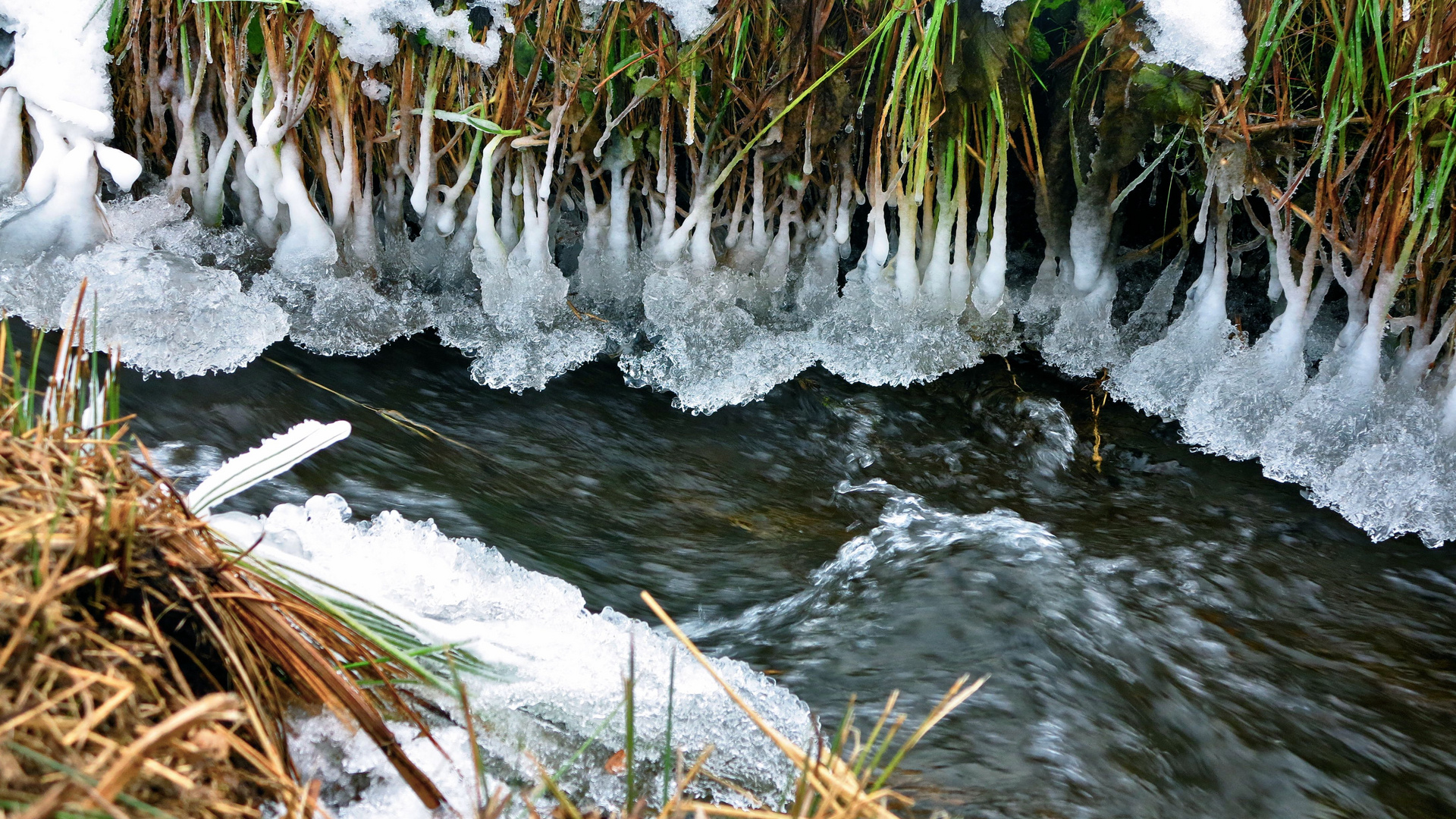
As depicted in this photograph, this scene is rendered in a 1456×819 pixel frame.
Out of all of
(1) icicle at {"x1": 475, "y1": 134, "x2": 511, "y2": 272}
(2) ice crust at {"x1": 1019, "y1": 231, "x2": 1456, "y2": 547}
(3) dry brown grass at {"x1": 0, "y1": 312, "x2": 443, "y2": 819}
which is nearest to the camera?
(3) dry brown grass at {"x1": 0, "y1": 312, "x2": 443, "y2": 819}

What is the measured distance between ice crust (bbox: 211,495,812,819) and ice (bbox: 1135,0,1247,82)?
1995mm

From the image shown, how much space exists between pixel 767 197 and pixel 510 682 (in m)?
2.16

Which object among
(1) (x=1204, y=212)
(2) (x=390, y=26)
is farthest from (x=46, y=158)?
(1) (x=1204, y=212)

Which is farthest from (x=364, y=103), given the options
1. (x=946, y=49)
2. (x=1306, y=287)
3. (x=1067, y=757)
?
(x=1306, y=287)

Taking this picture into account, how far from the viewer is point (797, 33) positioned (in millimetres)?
2600

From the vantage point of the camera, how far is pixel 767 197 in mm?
3043

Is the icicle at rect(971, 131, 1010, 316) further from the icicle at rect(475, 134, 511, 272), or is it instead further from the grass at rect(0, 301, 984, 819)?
the grass at rect(0, 301, 984, 819)

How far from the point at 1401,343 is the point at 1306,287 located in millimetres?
307

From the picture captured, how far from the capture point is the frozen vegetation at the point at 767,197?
2.39 metres

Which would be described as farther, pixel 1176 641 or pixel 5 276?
pixel 5 276

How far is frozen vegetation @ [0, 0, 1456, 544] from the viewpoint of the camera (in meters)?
2.39

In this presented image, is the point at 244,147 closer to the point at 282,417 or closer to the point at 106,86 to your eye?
the point at 106,86

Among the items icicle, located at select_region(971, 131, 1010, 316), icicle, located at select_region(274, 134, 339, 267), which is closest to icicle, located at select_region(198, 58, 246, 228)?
icicle, located at select_region(274, 134, 339, 267)

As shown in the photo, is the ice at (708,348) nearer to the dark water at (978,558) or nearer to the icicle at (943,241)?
the dark water at (978,558)
